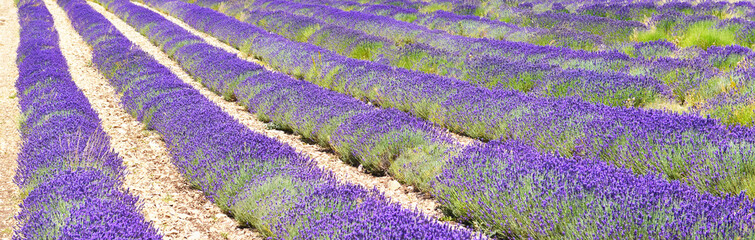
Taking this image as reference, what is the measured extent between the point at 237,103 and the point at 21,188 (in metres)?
3.73

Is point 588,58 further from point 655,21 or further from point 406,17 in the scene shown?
point 406,17

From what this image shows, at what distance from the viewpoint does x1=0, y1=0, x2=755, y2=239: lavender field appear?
9.70ft

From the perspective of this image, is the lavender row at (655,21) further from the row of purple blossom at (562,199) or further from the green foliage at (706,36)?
the row of purple blossom at (562,199)

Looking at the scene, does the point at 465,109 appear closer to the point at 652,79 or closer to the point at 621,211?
the point at 652,79

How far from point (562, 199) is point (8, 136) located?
5891 mm

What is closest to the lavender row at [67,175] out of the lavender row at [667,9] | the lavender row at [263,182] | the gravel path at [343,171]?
the lavender row at [263,182]

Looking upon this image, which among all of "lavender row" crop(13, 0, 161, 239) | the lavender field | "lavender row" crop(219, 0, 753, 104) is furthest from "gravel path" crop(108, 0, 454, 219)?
"lavender row" crop(219, 0, 753, 104)

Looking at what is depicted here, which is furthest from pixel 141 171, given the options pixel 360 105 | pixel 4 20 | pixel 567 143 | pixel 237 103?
pixel 4 20

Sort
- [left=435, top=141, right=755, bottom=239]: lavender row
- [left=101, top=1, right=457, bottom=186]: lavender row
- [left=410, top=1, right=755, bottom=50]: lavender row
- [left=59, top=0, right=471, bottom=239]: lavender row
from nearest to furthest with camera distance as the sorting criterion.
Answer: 1. [left=435, top=141, right=755, bottom=239]: lavender row
2. [left=59, top=0, right=471, bottom=239]: lavender row
3. [left=101, top=1, right=457, bottom=186]: lavender row
4. [left=410, top=1, right=755, bottom=50]: lavender row

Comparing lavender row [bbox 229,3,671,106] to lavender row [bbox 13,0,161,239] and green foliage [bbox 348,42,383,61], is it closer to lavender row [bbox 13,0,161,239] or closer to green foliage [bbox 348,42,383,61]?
green foliage [bbox 348,42,383,61]

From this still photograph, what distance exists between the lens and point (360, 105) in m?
5.75

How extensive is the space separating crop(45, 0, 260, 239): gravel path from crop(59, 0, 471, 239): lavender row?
11cm

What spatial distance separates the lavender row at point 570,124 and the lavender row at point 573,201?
254mm

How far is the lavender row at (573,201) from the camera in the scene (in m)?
2.44
